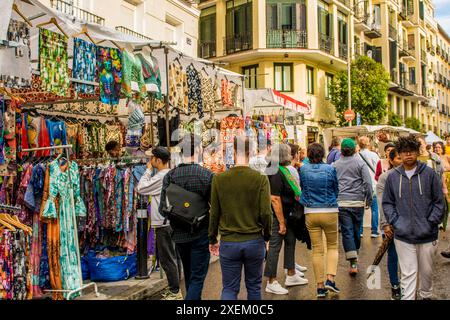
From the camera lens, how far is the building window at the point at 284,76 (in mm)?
27531

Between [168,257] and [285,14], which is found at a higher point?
[285,14]

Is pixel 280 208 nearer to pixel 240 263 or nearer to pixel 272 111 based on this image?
pixel 240 263

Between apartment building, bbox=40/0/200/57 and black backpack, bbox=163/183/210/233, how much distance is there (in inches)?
313

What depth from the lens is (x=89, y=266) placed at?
722 cm

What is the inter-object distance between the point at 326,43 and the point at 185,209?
25.7 m

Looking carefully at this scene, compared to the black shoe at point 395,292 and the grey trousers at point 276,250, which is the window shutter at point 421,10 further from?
the black shoe at point 395,292

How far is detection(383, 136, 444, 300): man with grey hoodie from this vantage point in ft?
16.4

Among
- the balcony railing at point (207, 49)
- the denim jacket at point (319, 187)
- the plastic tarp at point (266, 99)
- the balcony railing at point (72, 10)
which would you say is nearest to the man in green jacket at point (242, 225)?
the denim jacket at point (319, 187)

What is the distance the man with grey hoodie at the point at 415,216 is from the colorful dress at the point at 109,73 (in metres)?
4.21

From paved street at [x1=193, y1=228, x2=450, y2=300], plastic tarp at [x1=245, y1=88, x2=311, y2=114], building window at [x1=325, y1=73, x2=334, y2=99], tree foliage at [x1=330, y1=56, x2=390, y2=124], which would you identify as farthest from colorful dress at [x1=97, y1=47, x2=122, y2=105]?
building window at [x1=325, y1=73, x2=334, y2=99]

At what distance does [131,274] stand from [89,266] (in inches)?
25.3

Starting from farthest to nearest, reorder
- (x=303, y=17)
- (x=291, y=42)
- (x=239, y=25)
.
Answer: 1. (x=239, y=25)
2. (x=303, y=17)
3. (x=291, y=42)

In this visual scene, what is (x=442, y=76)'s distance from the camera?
5869 centimetres

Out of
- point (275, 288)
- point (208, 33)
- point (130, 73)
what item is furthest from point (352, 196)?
point (208, 33)
